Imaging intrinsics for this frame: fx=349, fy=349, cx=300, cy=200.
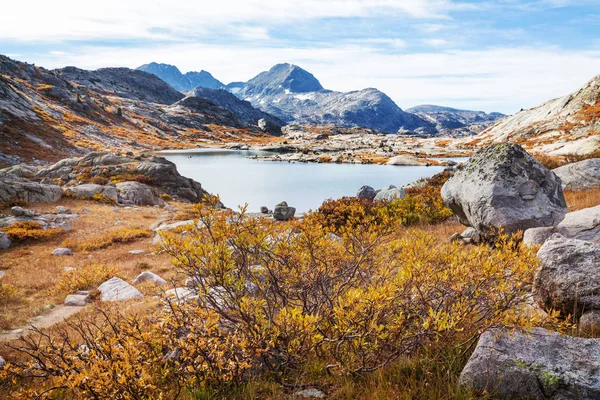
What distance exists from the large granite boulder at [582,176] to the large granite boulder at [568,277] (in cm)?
1676

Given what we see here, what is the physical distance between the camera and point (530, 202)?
1059cm

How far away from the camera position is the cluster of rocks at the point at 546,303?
4.05 meters

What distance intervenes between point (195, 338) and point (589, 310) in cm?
594

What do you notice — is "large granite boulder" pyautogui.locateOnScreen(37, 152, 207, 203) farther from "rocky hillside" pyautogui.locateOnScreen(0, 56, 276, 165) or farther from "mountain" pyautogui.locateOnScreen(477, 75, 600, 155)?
"mountain" pyautogui.locateOnScreen(477, 75, 600, 155)

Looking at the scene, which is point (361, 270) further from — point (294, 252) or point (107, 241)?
point (107, 241)

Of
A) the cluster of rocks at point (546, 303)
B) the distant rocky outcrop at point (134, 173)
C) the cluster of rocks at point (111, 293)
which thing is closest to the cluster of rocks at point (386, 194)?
the cluster of rocks at point (546, 303)

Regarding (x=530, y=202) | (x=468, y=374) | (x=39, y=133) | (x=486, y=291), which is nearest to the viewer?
(x=468, y=374)

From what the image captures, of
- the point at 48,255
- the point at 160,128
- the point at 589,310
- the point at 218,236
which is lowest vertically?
the point at 48,255

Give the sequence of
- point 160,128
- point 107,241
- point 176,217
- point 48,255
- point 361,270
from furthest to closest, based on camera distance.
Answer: point 160,128
point 176,217
point 107,241
point 48,255
point 361,270

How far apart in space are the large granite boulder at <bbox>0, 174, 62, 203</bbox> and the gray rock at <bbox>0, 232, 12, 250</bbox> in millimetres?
7905

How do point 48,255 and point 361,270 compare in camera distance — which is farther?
point 48,255

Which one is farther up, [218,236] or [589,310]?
[218,236]

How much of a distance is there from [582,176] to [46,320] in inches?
984

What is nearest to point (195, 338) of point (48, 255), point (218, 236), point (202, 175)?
point (218, 236)
